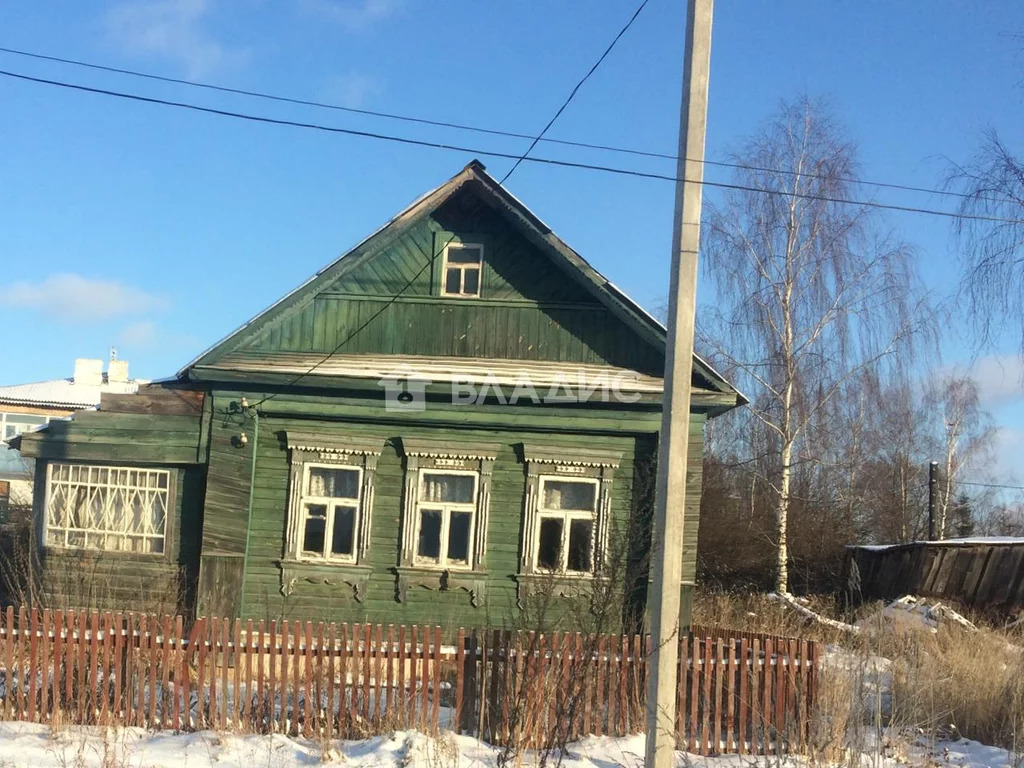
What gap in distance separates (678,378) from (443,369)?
20.7 feet

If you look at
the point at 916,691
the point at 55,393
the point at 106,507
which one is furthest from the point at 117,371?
the point at 916,691

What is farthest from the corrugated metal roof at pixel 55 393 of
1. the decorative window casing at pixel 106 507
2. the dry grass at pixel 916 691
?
the dry grass at pixel 916 691

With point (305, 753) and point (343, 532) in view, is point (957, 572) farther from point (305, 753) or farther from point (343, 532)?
point (305, 753)

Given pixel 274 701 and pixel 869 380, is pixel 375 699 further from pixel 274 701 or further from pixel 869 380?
pixel 869 380

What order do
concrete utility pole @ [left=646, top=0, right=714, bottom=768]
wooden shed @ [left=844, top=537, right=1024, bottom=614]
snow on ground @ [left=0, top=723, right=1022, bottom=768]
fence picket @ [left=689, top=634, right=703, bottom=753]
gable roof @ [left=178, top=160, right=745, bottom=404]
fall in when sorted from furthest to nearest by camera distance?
wooden shed @ [left=844, top=537, right=1024, bottom=614], gable roof @ [left=178, top=160, right=745, bottom=404], fence picket @ [left=689, top=634, right=703, bottom=753], snow on ground @ [left=0, top=723, right=1022, bottom=768], concrete utility pole @ [left=646, top=0, right=714, bottom=768]

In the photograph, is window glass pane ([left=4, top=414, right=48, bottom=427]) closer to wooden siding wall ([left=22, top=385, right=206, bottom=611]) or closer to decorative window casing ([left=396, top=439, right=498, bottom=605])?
wooden siding wall ([left=22, top=385, right=206, bottom=611])

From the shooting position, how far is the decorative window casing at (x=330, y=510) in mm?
11906

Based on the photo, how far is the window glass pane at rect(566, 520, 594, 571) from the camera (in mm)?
12109

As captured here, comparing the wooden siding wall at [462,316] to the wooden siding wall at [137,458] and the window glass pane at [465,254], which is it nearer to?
the window glass pane at [465,254]

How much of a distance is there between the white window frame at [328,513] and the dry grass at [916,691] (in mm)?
5630

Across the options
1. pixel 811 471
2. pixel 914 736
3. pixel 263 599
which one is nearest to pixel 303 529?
pixel 263 599

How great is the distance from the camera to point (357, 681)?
7859 mm

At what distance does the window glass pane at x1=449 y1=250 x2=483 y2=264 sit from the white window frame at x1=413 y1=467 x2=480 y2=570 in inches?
105

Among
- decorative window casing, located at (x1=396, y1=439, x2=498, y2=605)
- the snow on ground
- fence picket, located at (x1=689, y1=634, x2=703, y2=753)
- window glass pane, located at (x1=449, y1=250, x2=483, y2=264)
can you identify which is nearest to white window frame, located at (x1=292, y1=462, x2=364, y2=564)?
decorative window casing, located at (x1=396, y1=439, x2=498, y2=605)
